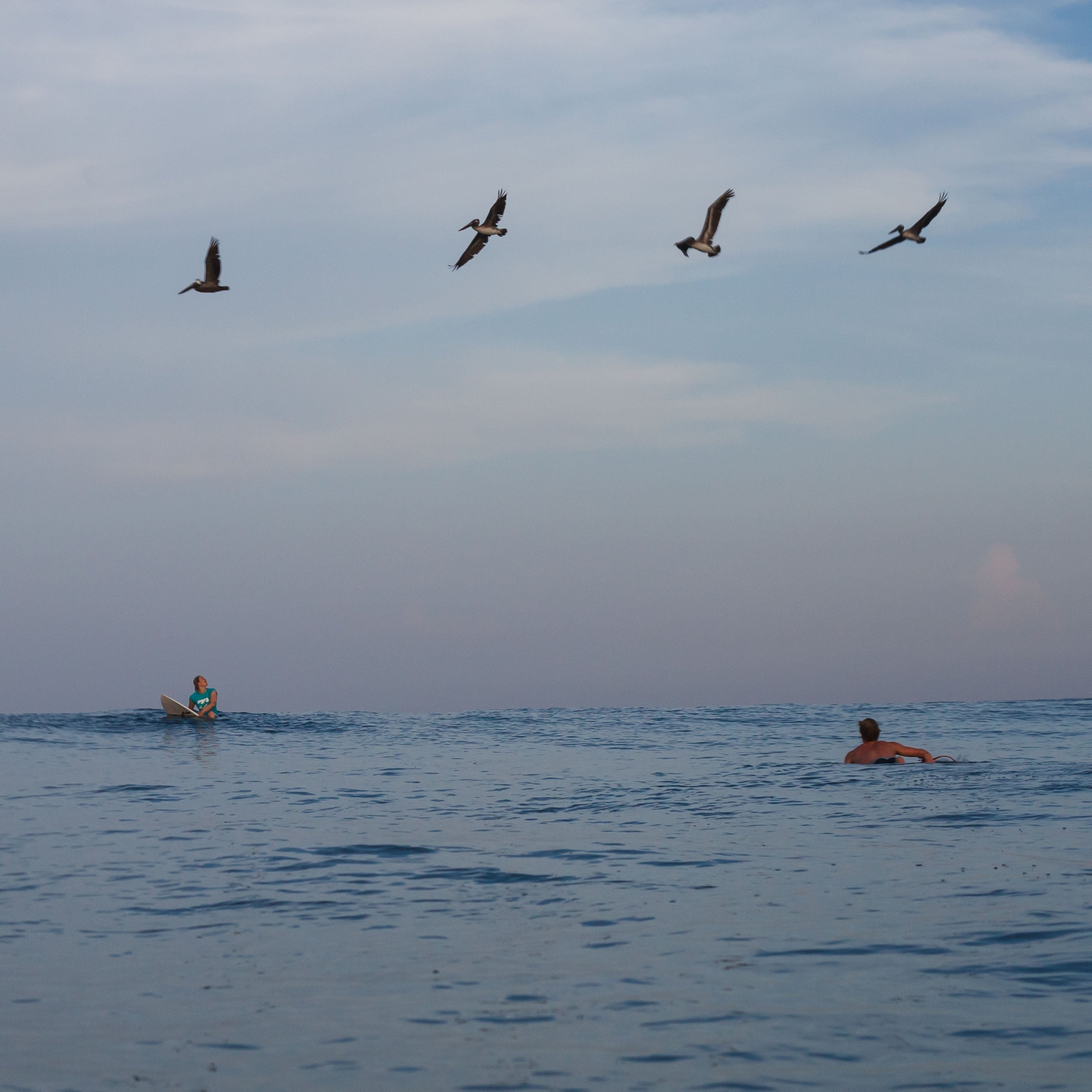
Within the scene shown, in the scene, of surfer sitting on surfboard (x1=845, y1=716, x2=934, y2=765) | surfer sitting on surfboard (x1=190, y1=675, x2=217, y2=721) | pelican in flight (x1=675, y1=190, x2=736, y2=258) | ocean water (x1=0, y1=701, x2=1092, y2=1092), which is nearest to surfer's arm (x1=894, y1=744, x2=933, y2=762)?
surfer sitting on surfboard (x1=845, y1=716, x2=934, y2=765)

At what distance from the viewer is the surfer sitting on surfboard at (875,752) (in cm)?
1966

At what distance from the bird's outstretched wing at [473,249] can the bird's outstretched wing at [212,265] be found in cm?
414

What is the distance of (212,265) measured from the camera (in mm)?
19016

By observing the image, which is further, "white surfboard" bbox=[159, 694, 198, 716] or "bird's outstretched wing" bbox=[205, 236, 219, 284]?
"white surfboard" bbox=[159, 694, 198, 716]

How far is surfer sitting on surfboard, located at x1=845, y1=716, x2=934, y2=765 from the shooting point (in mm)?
19656

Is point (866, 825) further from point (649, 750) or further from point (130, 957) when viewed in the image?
point (649, 750)

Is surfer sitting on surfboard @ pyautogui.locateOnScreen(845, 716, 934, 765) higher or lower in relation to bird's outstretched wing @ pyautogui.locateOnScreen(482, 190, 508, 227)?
lower

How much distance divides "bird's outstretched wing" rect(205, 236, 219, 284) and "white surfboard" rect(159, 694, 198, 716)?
702 inches

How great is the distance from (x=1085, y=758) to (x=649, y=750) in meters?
8.81

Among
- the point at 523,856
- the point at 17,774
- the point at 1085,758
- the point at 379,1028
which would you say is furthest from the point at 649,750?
the point at 379,1028

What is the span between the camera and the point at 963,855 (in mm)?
12273

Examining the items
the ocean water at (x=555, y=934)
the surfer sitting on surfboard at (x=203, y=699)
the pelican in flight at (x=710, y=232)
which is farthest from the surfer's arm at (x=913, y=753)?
the surfer sitting on surfboard at (x=203, y=699)

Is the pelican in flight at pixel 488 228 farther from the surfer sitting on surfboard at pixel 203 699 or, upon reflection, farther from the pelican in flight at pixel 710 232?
→ the surfer sitting on surfboard at pixel 203 699

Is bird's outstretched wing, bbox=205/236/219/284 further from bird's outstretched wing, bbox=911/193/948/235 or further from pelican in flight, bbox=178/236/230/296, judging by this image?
bird's outstretched wing, bbox=911/193/948/235
